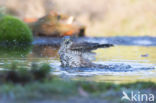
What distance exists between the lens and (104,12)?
33062mm

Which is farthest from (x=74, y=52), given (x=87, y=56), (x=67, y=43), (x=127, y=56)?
(x=127, y=56)

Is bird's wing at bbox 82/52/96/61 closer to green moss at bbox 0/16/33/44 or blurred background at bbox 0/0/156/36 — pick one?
green moss at bbox 0/16/33/44

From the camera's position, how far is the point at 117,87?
6.45m

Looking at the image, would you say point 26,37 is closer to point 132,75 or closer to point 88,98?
point 132,75

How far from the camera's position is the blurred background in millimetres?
31500

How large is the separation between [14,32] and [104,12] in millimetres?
13042

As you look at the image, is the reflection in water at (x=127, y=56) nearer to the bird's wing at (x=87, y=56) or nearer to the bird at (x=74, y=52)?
the bird's wing at (x=87, y=56)

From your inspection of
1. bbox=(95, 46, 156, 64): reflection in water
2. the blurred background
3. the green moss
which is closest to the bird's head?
bbox=(95, 46, 156, 64): reflection in water

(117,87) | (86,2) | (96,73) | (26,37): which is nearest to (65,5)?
(86,2)

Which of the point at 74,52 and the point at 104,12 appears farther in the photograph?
the point at 104,12

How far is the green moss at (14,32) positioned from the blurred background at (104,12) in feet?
30.4

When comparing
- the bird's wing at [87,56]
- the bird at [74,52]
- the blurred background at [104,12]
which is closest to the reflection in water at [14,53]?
the bird's wing at [87,56]

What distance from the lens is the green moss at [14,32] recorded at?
2128 centimetres

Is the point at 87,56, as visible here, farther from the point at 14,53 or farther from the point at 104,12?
the point at 104,12
